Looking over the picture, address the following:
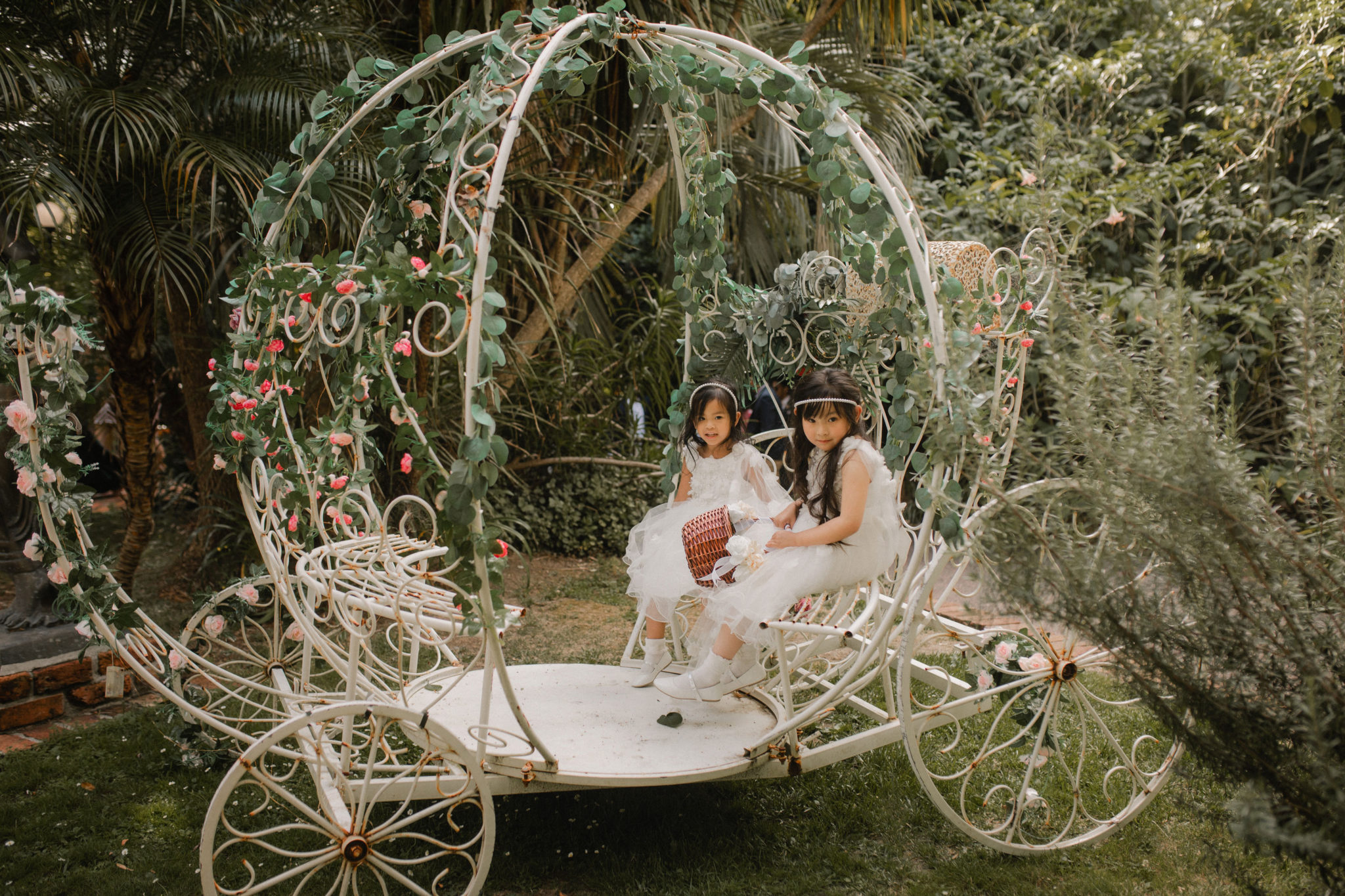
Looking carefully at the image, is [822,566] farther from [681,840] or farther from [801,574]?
[681,840]

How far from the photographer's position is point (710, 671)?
2.99 m

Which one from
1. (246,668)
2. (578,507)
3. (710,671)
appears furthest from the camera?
(578,507)

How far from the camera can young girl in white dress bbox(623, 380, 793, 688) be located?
10.5 ft

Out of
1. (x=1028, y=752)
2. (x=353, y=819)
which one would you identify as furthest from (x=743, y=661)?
(x=353, y=819)

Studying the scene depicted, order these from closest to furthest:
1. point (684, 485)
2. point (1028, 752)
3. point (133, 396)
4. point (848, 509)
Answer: point (848, 509), point (1028, 752), point (684, 485), point (133, 396)

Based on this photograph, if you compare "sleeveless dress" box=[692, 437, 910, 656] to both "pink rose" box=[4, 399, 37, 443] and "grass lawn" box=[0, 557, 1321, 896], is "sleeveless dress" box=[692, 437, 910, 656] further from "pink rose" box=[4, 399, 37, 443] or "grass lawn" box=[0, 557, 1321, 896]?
"pink rose" box=[4, 399, 37, 443]

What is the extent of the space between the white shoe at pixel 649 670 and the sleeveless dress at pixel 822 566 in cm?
47

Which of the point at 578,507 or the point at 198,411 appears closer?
the point at 198,411

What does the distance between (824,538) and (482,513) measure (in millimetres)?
1023

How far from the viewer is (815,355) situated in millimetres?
3432

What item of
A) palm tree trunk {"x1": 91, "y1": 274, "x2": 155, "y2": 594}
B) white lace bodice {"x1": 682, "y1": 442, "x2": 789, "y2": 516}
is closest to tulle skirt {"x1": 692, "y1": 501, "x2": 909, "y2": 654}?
white lace bodice {"x1": 682, "y1": 442, "x2": 789, "y2": 516}

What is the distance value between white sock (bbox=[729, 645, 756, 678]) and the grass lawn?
1.31 ft

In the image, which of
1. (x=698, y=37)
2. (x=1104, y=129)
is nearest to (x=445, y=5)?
(x=698, y=37)

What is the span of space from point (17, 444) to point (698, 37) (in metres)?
2.07
